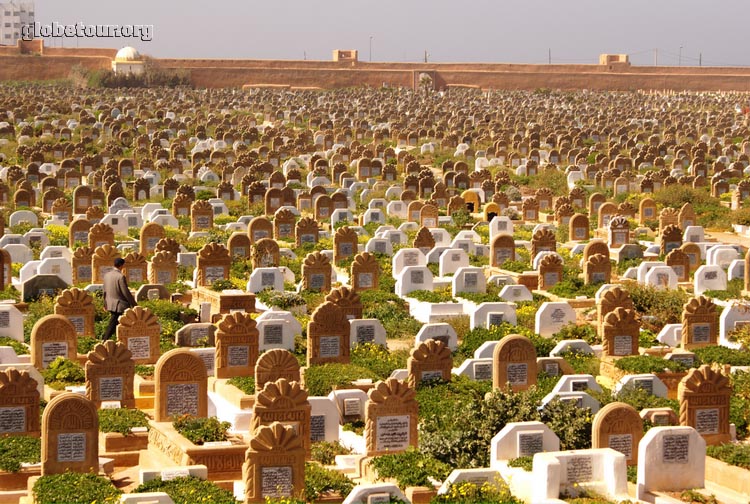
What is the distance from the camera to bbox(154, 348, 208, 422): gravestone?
1311 cm

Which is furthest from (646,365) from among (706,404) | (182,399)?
(182,399)

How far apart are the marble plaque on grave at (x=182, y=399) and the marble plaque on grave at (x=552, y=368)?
383cm

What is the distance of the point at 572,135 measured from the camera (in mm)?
45156

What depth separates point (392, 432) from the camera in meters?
12.4

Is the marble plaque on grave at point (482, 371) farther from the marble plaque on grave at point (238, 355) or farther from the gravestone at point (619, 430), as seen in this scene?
the gravestone at point (619, 430)

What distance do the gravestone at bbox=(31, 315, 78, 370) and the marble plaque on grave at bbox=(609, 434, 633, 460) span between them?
6131 millimetres

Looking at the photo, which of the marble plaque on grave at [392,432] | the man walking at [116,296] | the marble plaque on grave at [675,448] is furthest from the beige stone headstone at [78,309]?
the marble plaque on grave at [675,448]

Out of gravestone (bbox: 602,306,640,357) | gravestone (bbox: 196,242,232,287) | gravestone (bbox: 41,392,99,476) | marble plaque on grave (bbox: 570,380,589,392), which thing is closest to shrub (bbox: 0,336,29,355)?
gravestone (bbox: 196,242,232,287)

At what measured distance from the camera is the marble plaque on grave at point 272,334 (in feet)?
52.4

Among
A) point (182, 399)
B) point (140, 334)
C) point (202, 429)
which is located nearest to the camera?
point (202, 429)

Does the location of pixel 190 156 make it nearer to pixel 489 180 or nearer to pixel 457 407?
pixel 489 180

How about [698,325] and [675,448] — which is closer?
[675,448]

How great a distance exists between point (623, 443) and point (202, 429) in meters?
3.54

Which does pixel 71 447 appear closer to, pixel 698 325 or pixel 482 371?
pixel 482 371
